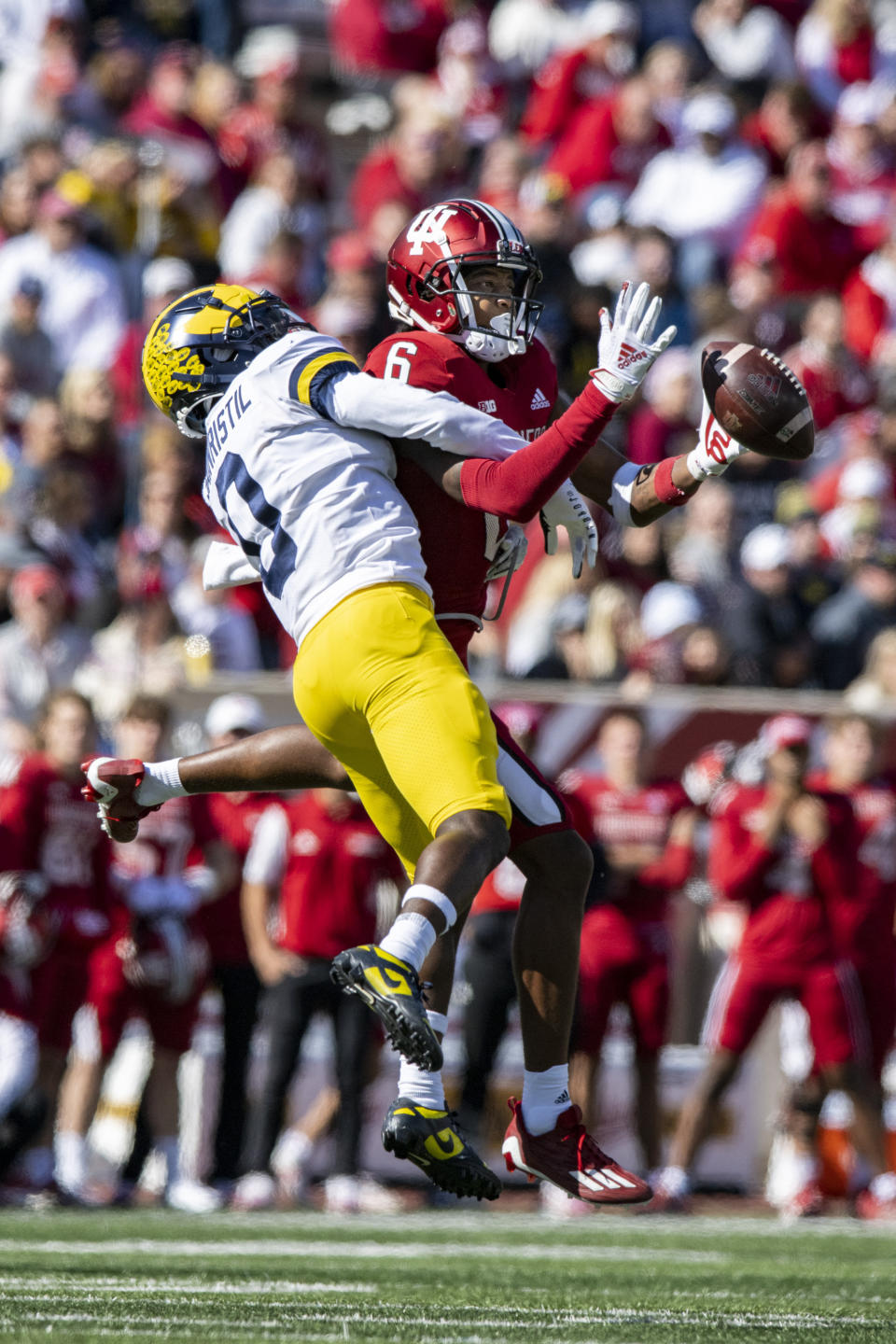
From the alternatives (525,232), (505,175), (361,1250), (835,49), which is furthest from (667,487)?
(835,49)

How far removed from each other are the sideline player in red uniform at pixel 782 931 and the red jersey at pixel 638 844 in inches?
6.9

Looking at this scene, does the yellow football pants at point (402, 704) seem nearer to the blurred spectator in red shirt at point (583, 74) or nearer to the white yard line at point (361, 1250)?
the white yard line at point (361, 1250)

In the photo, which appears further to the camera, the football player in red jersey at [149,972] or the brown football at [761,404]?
the football player in red jersey at [149,972]

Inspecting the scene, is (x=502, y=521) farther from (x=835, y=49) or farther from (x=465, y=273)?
(x=835, y=49)

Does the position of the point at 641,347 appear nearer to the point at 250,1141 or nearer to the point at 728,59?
the point at 250,1141

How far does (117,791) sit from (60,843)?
10.0 feet

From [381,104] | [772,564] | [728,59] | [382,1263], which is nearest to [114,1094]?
[382,1263]

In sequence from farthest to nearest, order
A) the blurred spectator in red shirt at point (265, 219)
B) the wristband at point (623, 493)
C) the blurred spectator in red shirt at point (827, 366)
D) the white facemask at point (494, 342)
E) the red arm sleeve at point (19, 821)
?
the blurred spectator in red shirt at point (827, 366), the blurred spectator in red shirt at point (265, 219), the red arm sleeve at point (19, 821), the wristband at point (623, 493), the white facemask at point (494, 342)

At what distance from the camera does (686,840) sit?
27.9 feet

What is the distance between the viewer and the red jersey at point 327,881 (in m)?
8.26

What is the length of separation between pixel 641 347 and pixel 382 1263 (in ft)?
8.49

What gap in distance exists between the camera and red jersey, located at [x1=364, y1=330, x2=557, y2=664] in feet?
15.2

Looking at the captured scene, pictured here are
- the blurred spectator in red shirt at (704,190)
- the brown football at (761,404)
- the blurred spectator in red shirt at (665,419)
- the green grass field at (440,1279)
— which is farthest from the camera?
the blurred spectator in red shirt at (704,190)

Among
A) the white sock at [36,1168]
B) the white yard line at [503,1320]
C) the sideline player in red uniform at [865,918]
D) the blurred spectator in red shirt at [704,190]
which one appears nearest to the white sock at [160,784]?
the white yard line at [503,1320]
